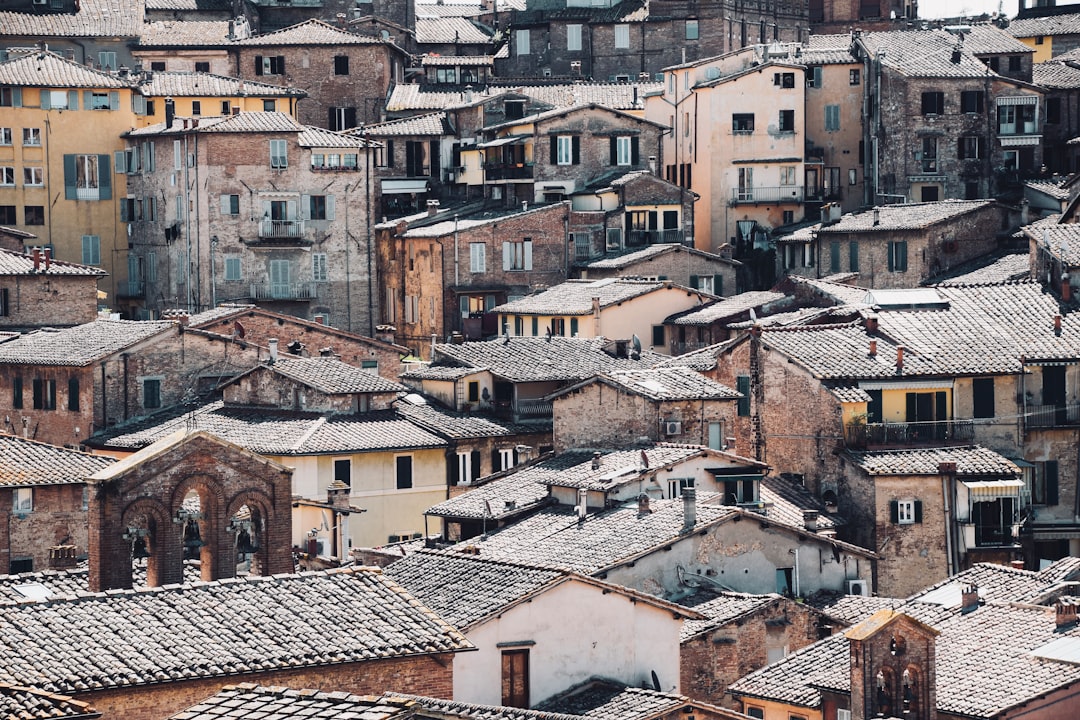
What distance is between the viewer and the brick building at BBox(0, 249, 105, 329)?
87.0m

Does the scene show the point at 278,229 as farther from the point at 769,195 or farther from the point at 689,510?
the point at 689,510

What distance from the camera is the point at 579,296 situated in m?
92.8

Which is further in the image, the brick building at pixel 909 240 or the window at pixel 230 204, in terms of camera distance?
the window at pixel 230 204

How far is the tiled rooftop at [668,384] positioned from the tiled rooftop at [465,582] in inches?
644

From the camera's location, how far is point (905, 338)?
71.8 m

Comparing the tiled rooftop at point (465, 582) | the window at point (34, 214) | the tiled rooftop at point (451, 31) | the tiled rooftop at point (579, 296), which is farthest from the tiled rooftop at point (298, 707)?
the tiled rooftop at point (451, 31)

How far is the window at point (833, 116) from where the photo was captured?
104500mm

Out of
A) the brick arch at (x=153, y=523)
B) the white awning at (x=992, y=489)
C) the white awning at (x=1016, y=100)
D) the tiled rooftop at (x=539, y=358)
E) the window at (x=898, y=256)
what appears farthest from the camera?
the white awning at (x=1016, y=100)

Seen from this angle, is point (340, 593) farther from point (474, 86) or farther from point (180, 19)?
point (180, 19)

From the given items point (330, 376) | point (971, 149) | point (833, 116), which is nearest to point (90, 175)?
point (330, 376)

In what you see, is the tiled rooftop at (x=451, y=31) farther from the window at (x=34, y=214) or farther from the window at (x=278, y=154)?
the window at (x=278, y=154)

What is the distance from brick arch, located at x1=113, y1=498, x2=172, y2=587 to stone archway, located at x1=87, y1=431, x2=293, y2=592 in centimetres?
2

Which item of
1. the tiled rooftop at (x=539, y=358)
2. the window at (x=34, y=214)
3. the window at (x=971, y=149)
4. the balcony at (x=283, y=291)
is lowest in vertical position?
the tiled rooftop at (x=539, y=358)

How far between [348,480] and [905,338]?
15.5 meters
